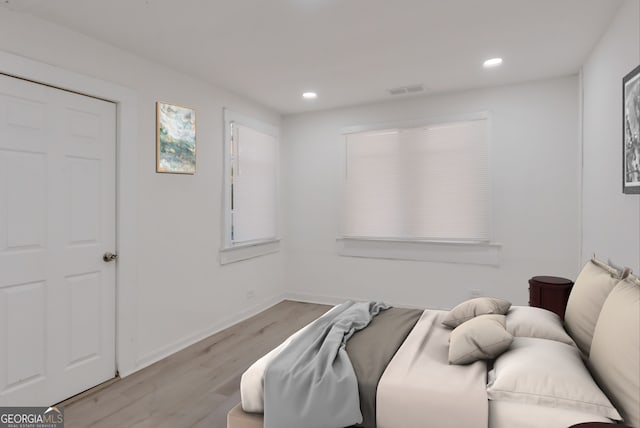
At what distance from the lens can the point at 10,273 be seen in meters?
2.33

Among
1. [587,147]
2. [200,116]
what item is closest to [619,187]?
[587,147]

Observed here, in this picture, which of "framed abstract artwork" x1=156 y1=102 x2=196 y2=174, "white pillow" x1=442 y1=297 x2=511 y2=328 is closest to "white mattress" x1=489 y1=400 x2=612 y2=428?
"white pillow" x1=442 y1=297 x2=511 y2=328

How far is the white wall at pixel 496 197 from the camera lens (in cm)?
383

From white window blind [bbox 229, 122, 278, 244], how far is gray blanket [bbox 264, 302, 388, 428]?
2.57 metres

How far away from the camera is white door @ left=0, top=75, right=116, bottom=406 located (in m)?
2.33

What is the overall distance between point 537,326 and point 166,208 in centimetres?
313

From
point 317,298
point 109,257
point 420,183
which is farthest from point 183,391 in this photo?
point 420,183

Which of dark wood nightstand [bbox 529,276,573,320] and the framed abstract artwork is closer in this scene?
dark wood nightstand [bbox 529,276,573,320]

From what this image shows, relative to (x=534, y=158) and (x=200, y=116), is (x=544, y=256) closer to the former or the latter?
(x=534, y=158)

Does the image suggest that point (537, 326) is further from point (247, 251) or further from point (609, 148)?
point (247, 251)

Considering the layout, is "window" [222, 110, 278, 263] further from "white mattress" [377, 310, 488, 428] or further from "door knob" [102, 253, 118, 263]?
"white mattress" [377, 310, 488, 428]

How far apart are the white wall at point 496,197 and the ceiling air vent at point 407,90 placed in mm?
286

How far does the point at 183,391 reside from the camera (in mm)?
2727

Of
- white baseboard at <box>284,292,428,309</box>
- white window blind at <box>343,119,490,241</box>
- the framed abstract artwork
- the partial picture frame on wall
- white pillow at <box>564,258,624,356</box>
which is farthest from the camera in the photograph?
white baseboard at <box>284,292,428,309</box>
